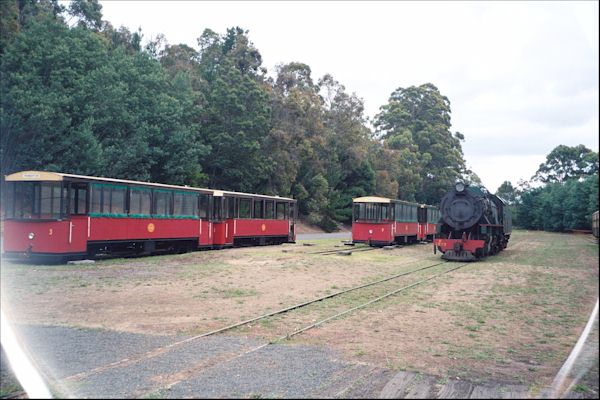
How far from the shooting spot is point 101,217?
60.9 feet

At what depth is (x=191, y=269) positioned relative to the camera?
17688 millimetres

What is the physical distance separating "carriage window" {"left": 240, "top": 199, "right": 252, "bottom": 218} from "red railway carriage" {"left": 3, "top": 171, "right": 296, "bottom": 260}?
184cm

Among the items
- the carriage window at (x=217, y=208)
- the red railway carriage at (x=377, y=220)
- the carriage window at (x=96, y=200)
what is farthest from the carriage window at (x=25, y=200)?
the red railway carriage at (x=377, y=220)

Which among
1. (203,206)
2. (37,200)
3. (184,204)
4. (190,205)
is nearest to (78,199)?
(37,200)

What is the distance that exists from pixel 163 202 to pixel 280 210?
1224cm

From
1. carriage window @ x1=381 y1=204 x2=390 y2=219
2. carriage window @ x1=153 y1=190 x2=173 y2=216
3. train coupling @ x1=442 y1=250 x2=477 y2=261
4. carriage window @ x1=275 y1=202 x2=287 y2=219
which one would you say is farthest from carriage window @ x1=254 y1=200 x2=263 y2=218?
train coupling @ x1=442 y1=250 x2=477 y2=261

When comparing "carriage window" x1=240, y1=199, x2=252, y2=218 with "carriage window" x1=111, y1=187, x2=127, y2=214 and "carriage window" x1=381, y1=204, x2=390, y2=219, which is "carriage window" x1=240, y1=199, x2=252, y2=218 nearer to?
"carriage window" x1=381, y1=204, x2=390, y2=219

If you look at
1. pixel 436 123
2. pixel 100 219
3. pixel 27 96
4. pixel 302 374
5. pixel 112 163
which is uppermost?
pixel 436 123

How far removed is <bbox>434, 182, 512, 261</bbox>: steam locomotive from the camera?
24.4 meters

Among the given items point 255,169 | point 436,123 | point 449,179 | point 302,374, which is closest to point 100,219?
point 302,374

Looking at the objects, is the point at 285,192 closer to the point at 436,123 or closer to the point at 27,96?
the point at 27,96

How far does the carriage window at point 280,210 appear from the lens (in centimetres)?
3311

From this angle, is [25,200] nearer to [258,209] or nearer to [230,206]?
[230,206]

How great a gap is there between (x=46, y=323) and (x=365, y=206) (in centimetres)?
2535
